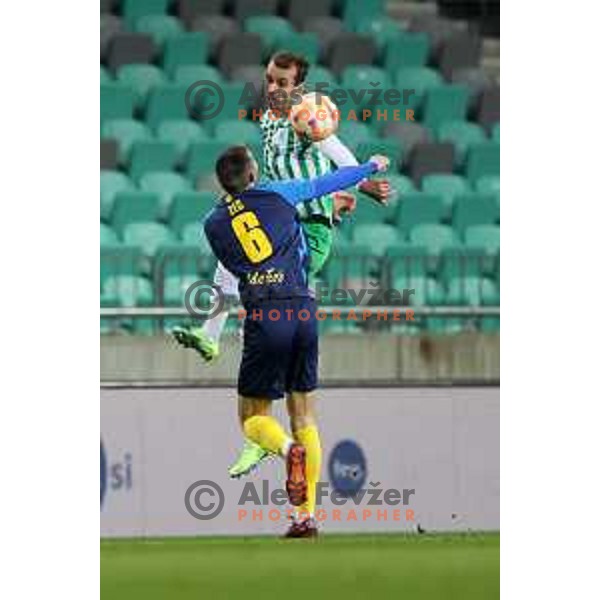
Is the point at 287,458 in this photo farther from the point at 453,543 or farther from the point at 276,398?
the point at 453,543

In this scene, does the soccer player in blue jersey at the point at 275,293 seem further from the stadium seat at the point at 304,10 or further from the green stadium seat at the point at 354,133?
the stadium seat at the point at 304,10

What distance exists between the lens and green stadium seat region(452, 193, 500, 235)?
54.4ft

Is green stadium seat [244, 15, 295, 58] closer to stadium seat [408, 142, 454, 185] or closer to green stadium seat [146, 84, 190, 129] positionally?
green stadium seat [146, 84, 190, 129]

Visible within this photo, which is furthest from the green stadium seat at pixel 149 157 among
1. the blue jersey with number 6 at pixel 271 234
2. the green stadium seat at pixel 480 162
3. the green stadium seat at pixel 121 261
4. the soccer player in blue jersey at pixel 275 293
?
the blue jersey with number 6 at pixel 271 234

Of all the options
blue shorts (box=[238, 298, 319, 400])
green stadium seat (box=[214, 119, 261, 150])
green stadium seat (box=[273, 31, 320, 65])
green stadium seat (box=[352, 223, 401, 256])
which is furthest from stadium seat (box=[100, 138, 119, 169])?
blue shorts (box=[238, 298, 319, 400])

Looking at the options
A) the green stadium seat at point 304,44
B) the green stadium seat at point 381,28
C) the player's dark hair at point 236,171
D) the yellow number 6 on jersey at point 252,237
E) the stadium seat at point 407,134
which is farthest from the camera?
the green stadium seat at point 381,28

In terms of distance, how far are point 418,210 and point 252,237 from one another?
4335 mm

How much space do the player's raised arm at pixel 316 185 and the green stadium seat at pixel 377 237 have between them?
8.91 feet

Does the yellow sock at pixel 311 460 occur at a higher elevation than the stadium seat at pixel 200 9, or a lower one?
lower

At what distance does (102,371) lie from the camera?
16.2 m

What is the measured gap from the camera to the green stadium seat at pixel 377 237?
15620 mm

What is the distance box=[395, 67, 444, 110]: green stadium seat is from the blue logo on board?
6.49 feet
